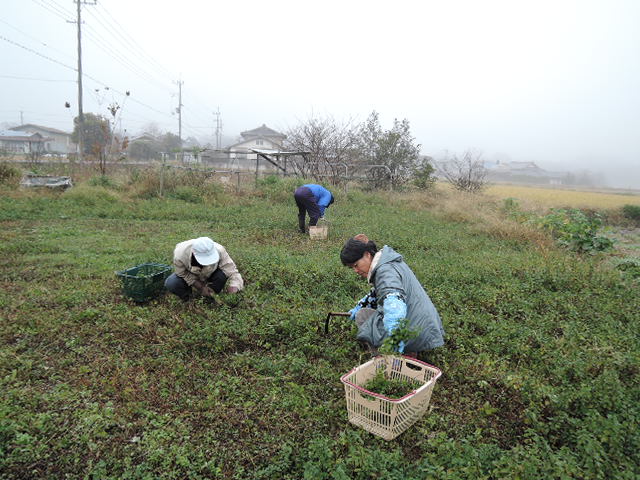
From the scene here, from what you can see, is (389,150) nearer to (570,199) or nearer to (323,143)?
(323,143)

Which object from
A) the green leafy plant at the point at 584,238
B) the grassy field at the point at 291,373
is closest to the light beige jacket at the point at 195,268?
the grassy field at the point at 291,373

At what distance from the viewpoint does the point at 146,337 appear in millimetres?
3865

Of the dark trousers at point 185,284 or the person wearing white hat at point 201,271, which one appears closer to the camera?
the person wearing white hat at point 201,271

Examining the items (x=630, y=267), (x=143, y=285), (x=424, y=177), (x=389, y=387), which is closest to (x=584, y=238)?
(x=630, y=267)

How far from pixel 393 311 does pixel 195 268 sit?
2.41 meters

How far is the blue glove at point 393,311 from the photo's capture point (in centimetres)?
279

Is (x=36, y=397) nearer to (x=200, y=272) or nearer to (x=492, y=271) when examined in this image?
(x=200, y=272)

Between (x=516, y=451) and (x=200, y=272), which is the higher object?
(x=200, y=272)

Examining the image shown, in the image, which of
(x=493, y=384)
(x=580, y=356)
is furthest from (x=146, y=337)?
(x=580, y=356)

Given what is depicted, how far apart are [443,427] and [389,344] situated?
72 centimetres

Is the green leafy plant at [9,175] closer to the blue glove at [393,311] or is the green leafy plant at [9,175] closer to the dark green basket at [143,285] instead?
the dark green basket at [143,285]

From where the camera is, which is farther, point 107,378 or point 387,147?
point 387,147

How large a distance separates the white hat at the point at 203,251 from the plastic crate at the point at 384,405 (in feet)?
6.77

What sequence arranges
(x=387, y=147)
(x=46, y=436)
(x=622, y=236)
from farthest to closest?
1. (x=387, y=147)
2. (x=622, y=236)
3. (x=46, y=436)
